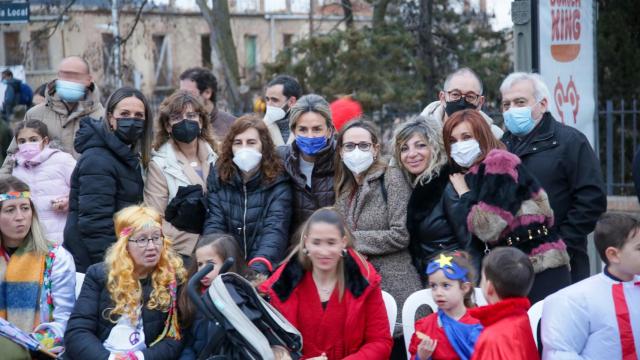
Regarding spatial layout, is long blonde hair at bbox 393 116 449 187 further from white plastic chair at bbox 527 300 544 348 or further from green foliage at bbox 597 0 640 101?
green foliage at bbox 597 0 640 101

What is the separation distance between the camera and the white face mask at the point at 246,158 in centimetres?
583

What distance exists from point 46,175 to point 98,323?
5.49ft

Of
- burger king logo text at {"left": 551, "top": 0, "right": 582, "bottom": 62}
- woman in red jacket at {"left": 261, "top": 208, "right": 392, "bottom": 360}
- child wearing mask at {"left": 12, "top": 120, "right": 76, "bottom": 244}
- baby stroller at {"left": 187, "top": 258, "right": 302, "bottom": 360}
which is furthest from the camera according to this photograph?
burger king logo text at {"left": 551, "top": 0, "right": 582, "bottom": 62}

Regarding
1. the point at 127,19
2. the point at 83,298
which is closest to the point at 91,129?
the point at 83,298

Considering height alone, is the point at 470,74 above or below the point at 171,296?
above

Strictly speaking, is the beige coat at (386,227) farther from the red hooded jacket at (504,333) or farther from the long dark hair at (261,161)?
the red hooded jacket at (504,333)

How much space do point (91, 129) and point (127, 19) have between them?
3042cm

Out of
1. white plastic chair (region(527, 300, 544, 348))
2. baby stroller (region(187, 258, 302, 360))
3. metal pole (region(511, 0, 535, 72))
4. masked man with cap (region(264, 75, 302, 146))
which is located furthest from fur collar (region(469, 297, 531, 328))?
masked man with cap (region(264, 75, 302, 146))

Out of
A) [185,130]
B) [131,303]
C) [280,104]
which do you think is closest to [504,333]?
[131,303]

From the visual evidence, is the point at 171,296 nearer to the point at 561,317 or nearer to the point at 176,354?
the point at 176,354

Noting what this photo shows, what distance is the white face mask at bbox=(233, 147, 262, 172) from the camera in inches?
230

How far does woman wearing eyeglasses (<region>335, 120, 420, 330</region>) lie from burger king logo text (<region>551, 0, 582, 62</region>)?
2.43 metres

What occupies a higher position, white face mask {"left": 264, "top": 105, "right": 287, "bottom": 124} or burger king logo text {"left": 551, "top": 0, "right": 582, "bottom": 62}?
burger king logo text {"left": 551, "top": 0, "right": 582, "bottom": 62}

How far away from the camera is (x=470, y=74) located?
6562mm
